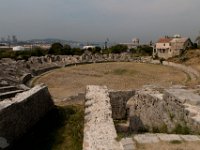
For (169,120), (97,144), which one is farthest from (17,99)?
(169,120)

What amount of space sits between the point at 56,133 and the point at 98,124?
2.48m

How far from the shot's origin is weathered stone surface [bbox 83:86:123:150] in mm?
6723

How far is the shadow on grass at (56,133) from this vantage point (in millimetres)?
9062

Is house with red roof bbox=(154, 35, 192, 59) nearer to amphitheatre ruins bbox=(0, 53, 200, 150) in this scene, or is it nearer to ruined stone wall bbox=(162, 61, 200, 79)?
ruined stone wall bbox=(162, 61, 200, 79)

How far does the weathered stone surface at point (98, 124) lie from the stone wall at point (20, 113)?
1760 millimetres

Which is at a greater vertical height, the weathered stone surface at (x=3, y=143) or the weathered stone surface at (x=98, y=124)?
the weathered stone surface at (x=98, y=124)

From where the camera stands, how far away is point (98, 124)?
26.7ft

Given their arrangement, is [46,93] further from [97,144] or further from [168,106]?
[97,144]

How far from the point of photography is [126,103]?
562 inches

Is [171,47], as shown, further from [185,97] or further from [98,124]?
[98,124]

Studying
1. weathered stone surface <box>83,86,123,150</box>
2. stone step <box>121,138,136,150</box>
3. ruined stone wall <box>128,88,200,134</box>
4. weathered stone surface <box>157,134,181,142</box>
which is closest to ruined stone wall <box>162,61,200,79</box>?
ruined stone wall <box>128,88,200,134</box>

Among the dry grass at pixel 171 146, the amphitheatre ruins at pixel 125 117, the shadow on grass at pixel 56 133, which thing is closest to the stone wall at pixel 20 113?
the amphitheatre ruins at pixel 125 117

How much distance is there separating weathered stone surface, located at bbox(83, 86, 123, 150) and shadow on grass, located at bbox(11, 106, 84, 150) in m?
0.83

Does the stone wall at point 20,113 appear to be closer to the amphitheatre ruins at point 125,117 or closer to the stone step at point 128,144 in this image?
the amphitheatre ruins at point 125,117
